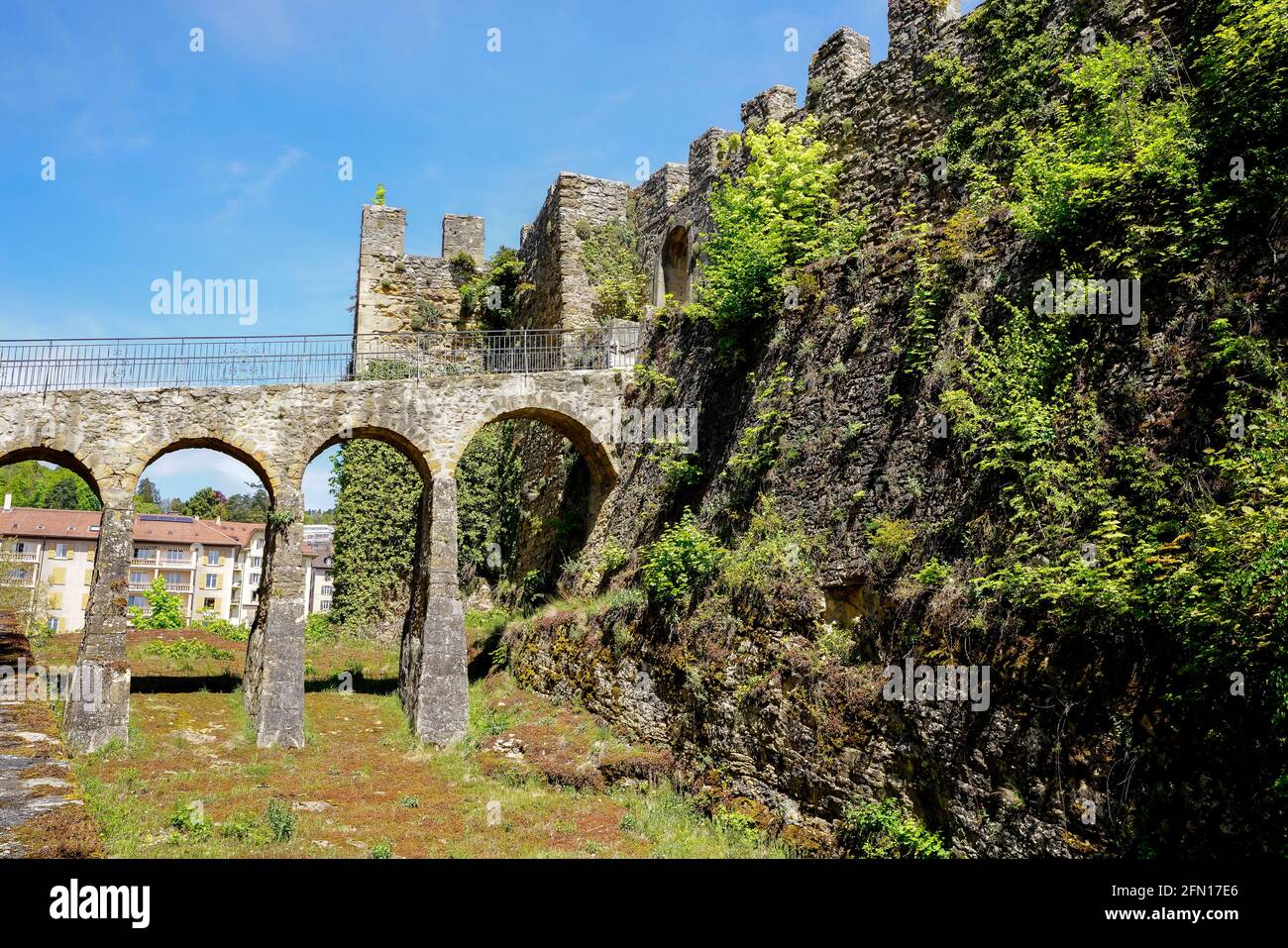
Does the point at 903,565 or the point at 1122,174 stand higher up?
the point at 1122,174

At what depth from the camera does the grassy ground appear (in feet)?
37.4

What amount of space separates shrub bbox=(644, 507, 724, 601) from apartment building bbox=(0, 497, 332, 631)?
161 feet

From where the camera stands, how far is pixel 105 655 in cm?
1681

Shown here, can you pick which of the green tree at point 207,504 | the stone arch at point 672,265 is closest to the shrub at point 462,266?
the stone arch at point 672,265

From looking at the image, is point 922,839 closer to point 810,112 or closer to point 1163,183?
point 1163,183

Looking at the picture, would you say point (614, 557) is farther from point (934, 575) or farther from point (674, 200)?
point (674, 200)

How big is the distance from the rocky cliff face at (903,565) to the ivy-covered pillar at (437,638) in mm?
1675

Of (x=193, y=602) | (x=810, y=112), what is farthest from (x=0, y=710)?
(x=193, y=602)

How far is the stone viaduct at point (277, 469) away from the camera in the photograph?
17.2 m

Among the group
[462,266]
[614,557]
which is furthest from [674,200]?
[614,557]

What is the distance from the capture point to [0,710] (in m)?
7.95

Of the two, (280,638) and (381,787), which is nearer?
(381,787)

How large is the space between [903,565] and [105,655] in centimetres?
1457
